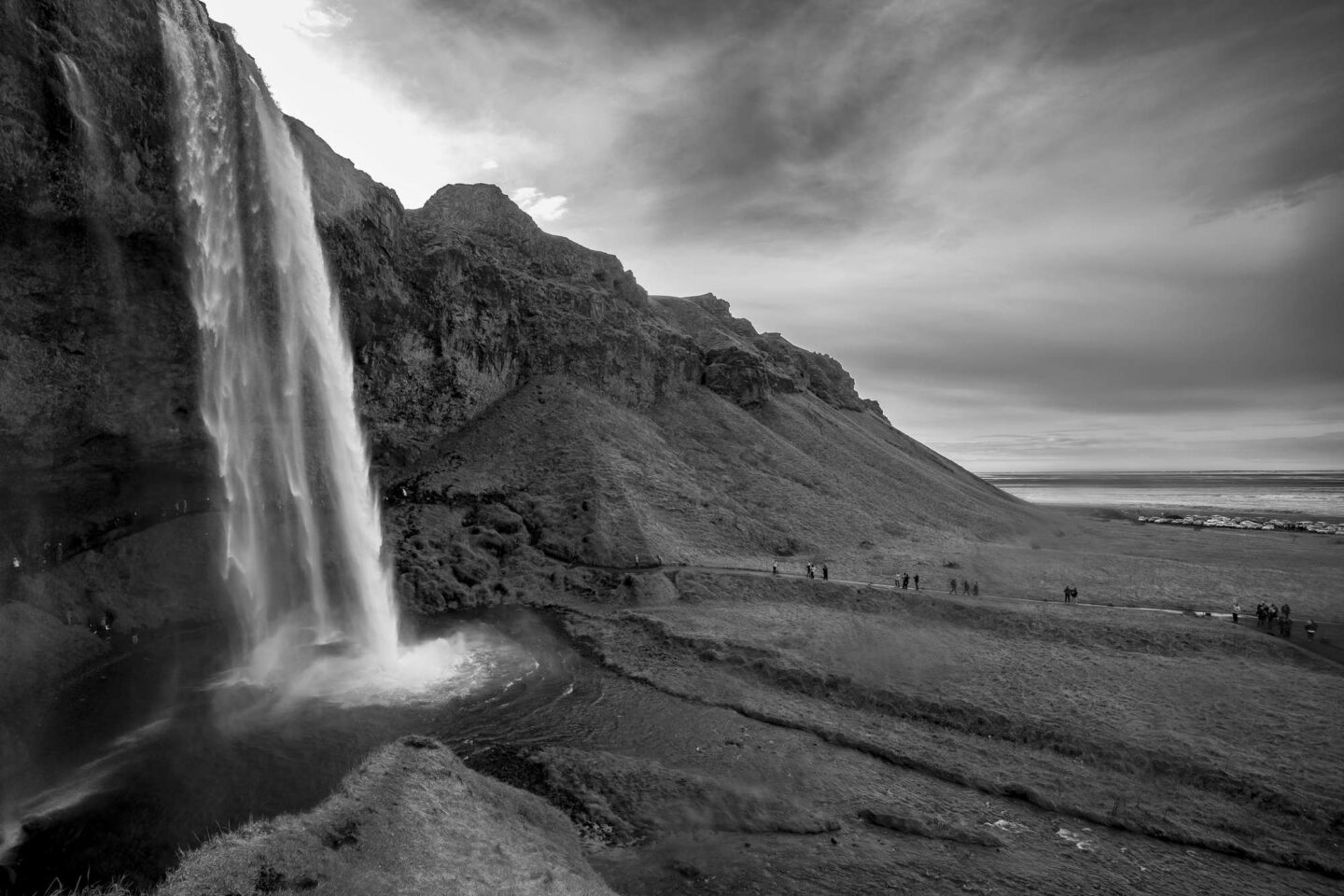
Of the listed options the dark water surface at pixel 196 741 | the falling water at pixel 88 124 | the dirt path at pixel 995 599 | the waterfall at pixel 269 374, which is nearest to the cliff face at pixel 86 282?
the falling water at pixel 88 124

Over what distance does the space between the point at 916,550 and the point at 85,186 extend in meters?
60.9

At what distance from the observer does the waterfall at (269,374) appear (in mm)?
30828

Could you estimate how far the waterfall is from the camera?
30828 mm

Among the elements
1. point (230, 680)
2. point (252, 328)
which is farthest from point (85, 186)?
point (230, 680)

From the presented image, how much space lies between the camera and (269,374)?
3656 centimetres

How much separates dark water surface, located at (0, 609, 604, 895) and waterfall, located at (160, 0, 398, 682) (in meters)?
4.33

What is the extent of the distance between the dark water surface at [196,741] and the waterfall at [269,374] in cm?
433

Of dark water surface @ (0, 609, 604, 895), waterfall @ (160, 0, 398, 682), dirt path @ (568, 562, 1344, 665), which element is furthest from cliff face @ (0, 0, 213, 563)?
dirt path @ (568, 562, 1344, 665)

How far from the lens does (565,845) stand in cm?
1650

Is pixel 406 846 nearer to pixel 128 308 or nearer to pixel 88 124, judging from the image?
pixel 128 308

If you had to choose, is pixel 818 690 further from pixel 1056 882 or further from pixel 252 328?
pixel 252 328

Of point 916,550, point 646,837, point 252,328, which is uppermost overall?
point 252,328

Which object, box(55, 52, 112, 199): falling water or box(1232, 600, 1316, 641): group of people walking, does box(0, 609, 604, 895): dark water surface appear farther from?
box(1232, 600, 1316, 641): group of people walking

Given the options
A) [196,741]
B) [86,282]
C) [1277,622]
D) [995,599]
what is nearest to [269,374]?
[86,282]
